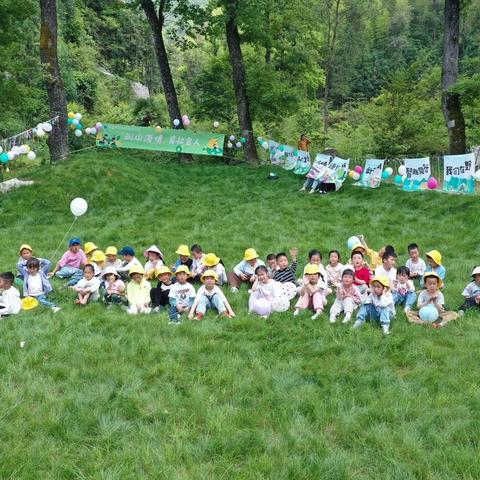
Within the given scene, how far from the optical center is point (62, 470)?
13.4 feet

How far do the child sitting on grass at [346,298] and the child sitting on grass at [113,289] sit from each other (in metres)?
3.38

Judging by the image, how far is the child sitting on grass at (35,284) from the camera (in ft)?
27.8

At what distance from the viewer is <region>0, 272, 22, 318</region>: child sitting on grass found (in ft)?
25.0

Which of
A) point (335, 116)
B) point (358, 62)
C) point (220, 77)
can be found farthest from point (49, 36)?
point (358, 62)

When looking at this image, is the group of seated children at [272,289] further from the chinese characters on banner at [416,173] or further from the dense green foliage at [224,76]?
the dense green foliage at [224,76]

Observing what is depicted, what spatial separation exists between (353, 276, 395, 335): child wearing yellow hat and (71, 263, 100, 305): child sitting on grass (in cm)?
424

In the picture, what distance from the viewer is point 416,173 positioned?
46.8 feet

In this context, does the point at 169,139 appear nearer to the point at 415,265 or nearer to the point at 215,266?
the point at 215,266

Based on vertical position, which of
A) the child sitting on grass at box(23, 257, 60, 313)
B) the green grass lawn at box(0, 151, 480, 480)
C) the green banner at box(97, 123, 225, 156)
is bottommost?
the green grass lawn at box(0, 151, 480, 480)

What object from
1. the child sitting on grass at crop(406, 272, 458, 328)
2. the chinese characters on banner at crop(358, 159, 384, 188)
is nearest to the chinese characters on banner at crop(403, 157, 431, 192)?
the chinese characters on banner at crop(358, 159, 384, 188)

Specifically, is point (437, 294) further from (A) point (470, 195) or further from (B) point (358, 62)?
(B) point (358, 62)

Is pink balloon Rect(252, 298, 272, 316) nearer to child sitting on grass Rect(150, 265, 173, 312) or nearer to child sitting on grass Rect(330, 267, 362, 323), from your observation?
child sitting on grass Rect(330, 267, 362, 323)

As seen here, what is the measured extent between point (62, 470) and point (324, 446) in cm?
219

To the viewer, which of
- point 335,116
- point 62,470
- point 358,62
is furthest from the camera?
point 358,62
